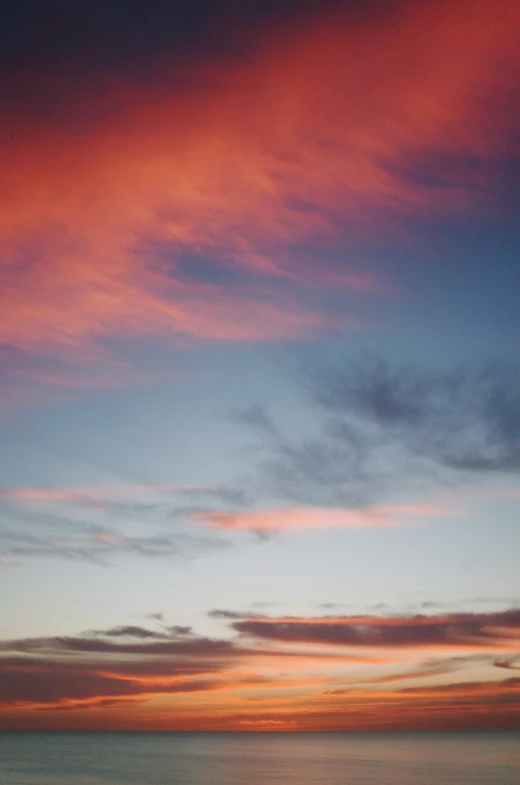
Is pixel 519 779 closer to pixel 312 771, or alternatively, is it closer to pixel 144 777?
pixel 312 771

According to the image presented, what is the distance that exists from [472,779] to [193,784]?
34.5 metres

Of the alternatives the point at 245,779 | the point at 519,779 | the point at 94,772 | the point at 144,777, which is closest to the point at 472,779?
the point at 519,779

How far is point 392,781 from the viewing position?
9369 cm

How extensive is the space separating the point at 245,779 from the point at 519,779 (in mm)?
34374

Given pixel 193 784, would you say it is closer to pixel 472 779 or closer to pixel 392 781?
pixel 392 781

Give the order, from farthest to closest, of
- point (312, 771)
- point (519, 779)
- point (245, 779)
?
point (312, 771) → point (245, 779) → point (519, 779)

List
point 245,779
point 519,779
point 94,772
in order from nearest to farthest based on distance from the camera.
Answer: point 519,779 → point 245,779 → point 94,772

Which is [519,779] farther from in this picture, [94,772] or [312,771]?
[94,772]

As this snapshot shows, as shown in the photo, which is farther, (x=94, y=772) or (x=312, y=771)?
(x=312, y=771)

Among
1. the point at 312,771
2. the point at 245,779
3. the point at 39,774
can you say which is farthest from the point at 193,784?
the point at 312,771

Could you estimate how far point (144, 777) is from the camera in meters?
103

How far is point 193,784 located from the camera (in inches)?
3686

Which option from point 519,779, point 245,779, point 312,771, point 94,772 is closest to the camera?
point 519,779

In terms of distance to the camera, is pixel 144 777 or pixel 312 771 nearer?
pixel 144 777
